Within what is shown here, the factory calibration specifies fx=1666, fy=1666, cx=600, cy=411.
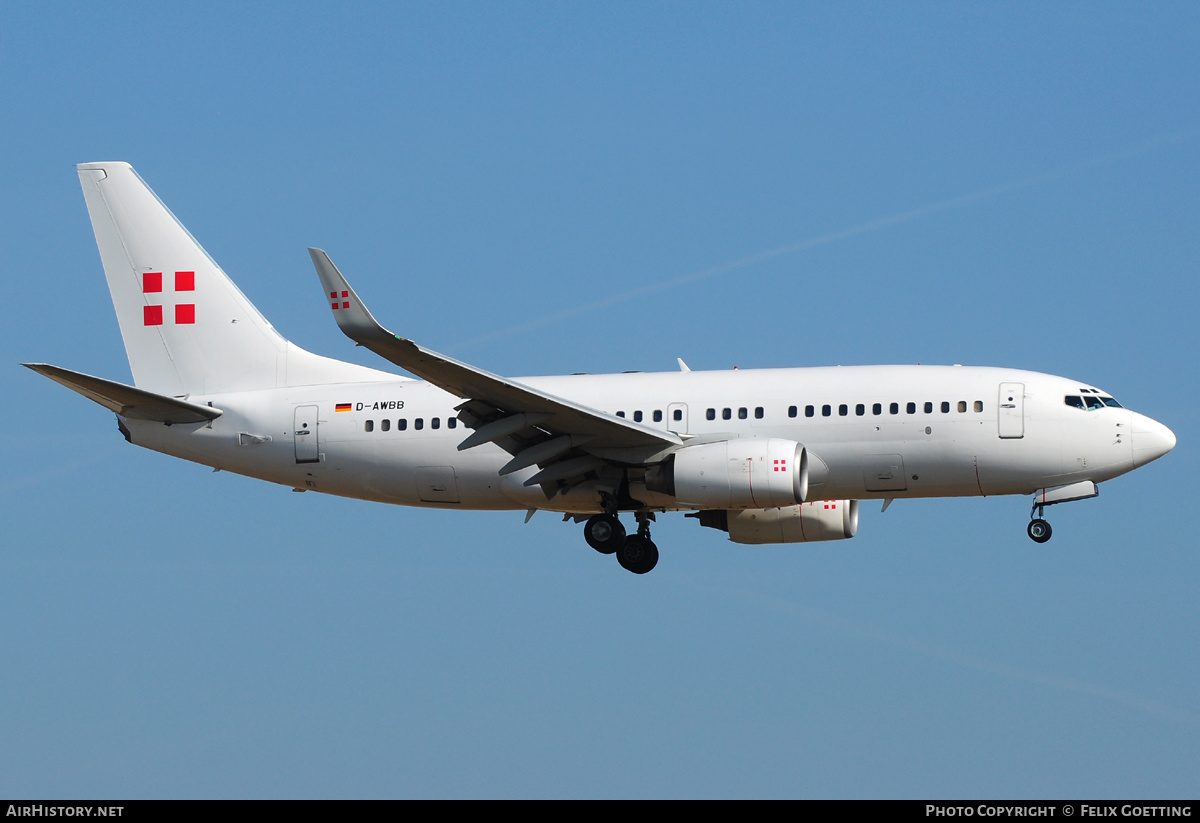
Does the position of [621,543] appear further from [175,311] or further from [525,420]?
[175,311]

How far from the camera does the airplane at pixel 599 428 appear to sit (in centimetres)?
3653

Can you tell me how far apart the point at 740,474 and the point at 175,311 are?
52.4 feet

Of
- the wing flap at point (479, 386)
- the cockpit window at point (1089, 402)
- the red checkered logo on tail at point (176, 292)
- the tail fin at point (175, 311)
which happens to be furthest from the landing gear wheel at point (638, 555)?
the red checkered logo on tail at point (176, 292)

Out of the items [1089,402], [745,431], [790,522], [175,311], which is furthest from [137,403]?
[1089,402]

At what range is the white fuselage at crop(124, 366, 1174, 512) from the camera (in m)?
36.7

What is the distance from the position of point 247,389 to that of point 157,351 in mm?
2888

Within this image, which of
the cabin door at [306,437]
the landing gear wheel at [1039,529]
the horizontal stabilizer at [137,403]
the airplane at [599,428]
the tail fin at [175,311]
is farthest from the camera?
the tail fin at [175,311]

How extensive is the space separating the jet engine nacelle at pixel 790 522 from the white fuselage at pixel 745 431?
3206 mm

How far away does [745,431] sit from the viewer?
37.4 meters

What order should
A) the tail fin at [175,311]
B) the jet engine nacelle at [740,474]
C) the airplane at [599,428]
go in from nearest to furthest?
1. the jet engine nacelle at [740,474]
2. the airplane at [599,428]
3. the tail fin at [175,311]

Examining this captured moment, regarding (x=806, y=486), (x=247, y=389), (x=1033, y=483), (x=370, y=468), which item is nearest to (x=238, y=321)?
(x=247, y=389)

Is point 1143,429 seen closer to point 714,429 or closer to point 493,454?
point 714,429

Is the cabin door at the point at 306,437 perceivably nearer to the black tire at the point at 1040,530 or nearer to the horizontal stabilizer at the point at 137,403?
the horizontal stabilizer at the point at 137,403

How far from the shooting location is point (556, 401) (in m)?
35.5
